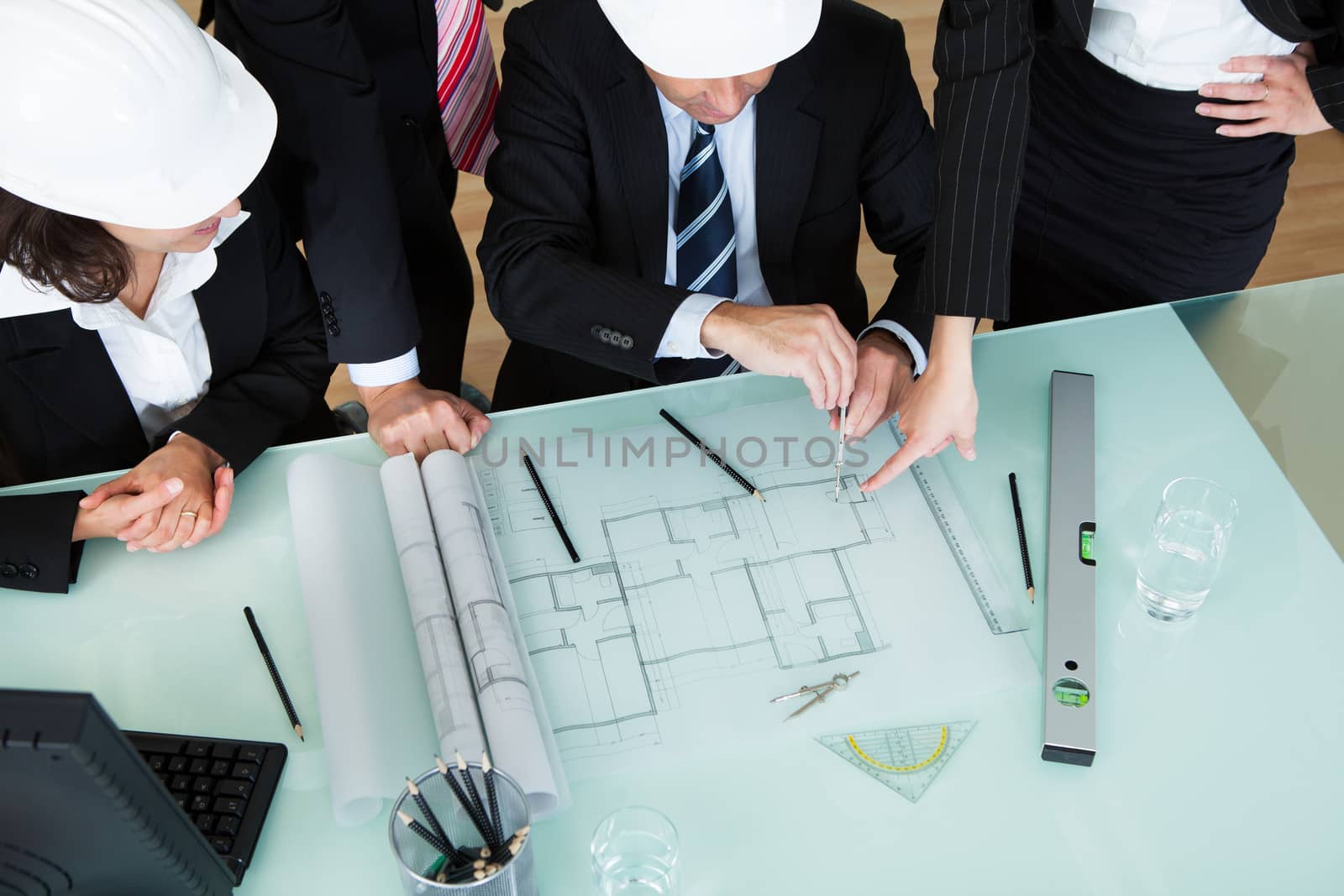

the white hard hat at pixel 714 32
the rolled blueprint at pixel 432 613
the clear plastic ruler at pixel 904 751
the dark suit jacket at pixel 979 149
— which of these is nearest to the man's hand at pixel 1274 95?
the dark suit jacket at pixel 979 149

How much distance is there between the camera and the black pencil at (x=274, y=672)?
1277 mm

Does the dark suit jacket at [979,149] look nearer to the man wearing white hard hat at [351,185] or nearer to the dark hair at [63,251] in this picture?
the man wearing white hard hat at [351,185]

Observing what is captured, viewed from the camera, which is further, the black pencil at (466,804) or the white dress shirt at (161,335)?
the white dress shirt at (161,335)

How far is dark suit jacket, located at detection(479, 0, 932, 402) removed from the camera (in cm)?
171

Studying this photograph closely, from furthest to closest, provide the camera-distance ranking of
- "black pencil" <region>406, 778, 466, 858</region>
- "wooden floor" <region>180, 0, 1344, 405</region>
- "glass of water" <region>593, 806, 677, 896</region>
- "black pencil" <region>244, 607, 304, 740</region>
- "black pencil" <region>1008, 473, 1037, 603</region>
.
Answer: "wooden floor" <region>180, 0, 1344, 405</region>, "black pencil" <region>1008, 473, 1037, 603</region>, "black pencil" <region>244, 607, 304, 740</region>, "glass of water" <region>593, 806, 677, 896</region>, "black pencil" <region>406, 778, 466, 858</region>

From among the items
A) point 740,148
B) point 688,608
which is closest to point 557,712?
point 688,608

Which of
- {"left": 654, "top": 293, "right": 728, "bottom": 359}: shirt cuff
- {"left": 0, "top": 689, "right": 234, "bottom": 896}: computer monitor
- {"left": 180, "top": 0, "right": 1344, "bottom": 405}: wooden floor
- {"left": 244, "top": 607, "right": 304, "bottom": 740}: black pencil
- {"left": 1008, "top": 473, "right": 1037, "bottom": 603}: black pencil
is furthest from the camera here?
{"left": 180, "top": 0, "right": 1344, "bottom": 405}: wooden floor

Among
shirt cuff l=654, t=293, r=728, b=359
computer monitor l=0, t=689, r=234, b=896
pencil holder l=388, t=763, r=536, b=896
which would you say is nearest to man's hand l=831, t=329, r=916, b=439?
shirt cuff l=654, t=293, r=728, b=359

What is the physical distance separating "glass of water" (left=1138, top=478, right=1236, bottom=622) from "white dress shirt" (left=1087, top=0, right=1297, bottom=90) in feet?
2.40

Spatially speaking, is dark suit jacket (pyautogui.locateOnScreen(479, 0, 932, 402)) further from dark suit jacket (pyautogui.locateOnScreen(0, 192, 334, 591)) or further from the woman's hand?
the woman's hand

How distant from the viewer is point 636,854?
1.15 metres

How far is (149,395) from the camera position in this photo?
171cm

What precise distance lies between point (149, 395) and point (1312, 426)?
1.73m

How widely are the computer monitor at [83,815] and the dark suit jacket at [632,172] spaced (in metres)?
0.94
